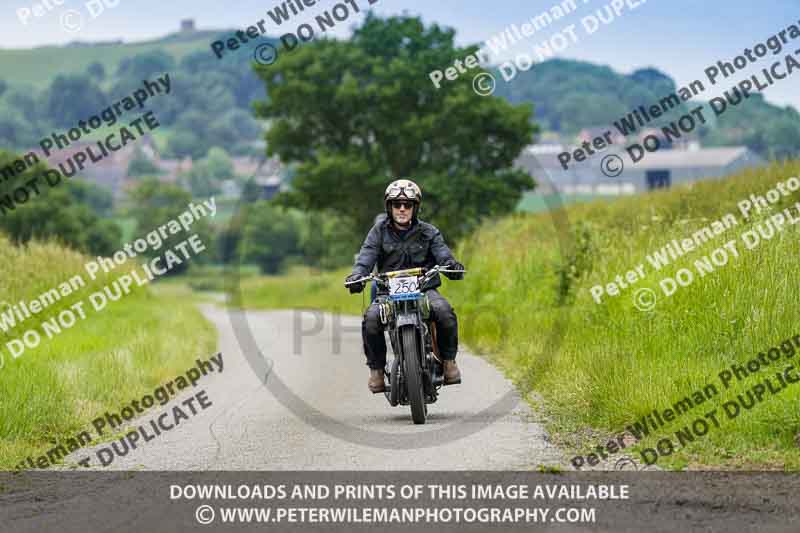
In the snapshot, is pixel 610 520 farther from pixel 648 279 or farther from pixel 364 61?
pixel 364 61

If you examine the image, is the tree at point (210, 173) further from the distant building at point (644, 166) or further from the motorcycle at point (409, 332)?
the motorcycle at point (409, 332)

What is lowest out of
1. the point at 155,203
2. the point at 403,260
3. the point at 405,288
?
the point at 405,288

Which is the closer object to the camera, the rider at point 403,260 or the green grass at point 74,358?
the rider at point 403,260

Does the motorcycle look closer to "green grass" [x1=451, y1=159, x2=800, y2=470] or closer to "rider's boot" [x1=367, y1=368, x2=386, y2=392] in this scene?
"rider's boot" [x1=367, y1=368, x2=386, y2=392]

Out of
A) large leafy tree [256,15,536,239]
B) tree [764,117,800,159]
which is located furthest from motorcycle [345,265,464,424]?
tree [764,117,800,159]

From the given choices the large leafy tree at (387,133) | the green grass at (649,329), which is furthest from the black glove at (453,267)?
the large leafy tree at (387,133)

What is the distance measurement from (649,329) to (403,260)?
313 cm

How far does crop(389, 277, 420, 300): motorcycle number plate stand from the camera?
420 inches

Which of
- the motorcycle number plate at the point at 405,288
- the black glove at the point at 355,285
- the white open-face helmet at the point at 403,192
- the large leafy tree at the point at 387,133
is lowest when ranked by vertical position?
the motorcycle number plate at the point at 405,288

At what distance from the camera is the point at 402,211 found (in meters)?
11.0

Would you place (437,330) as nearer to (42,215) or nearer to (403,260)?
(403,260)

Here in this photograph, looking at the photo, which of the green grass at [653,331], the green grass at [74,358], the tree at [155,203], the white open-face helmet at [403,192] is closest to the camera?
the green grass at [653,331]

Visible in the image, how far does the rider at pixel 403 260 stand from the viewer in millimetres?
10984

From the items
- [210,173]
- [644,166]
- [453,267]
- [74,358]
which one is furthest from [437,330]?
[210,173]
